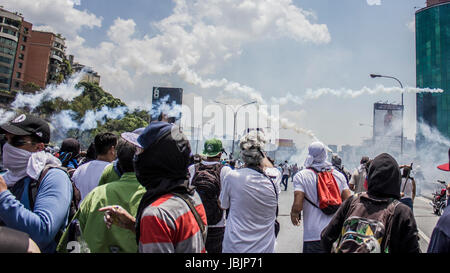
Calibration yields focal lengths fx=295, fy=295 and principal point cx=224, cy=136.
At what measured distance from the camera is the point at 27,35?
62.5 metres

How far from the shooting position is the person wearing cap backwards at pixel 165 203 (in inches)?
59.1

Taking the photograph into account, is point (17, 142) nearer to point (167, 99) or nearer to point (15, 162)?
point (15, 162)

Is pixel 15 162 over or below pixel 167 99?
below

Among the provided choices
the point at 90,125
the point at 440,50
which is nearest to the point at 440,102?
the point at 440,50

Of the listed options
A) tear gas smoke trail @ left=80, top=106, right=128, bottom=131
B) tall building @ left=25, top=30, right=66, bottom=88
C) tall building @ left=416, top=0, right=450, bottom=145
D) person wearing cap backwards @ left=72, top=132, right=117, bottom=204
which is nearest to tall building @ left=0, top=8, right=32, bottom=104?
tall building @ left=25, top=30, right=66, bottom=88

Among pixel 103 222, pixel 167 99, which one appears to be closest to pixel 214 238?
pixel 103 222

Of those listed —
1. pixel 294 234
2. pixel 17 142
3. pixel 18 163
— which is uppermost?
pixel 17 142

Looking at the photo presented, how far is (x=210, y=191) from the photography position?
3705 mm

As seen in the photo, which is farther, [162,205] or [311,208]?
[311,208]

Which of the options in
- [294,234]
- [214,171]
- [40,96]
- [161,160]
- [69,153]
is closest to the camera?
[161,160]

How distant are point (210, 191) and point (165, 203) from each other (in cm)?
217

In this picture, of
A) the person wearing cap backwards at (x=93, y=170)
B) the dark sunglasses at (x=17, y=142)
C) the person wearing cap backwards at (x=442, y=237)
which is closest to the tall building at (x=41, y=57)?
the person wearing cap backwards at (x=93, y=170)

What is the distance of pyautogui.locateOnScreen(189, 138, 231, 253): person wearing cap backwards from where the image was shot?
11.9 ft
